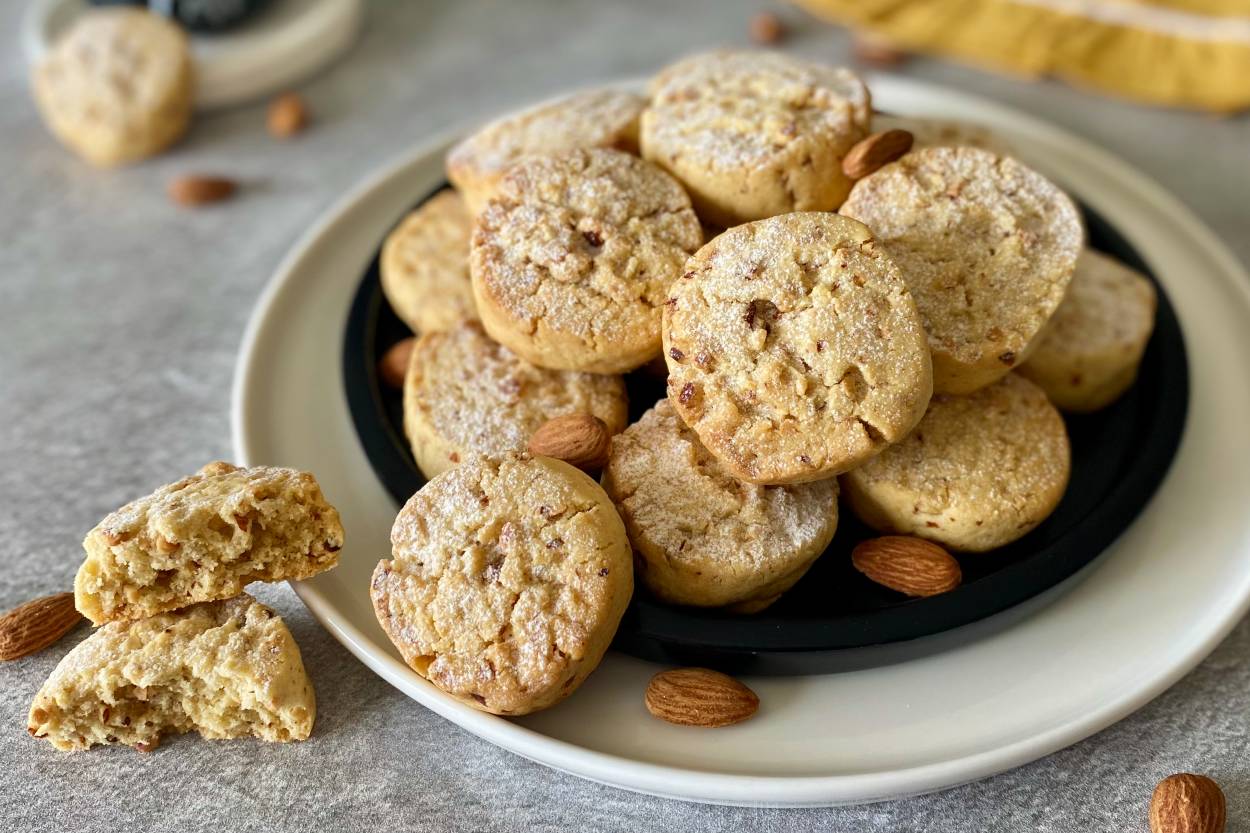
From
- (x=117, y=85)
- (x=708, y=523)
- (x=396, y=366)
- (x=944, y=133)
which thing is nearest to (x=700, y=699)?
(x=708, y=523)

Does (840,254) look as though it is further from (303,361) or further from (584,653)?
(303,361)

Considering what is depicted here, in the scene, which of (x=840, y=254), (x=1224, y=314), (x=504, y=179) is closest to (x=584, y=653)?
(x=840, y=254)

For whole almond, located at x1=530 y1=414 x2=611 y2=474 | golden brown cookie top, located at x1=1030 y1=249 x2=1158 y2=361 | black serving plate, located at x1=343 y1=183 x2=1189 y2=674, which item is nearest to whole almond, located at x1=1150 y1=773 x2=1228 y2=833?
black serving plate, located at x1=343 y1=183 x2=1189 y2=674

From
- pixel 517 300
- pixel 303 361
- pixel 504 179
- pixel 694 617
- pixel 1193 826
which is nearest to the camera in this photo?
pixel 1193 826

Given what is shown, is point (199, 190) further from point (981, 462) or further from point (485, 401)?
point (981, 462)

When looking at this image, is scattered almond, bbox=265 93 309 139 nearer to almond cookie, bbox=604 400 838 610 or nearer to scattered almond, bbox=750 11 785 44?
scattered almond, bbox=750 11 785 44

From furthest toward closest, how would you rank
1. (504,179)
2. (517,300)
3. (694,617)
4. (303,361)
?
(303,361), (504,179), (517,300), (694,617)
